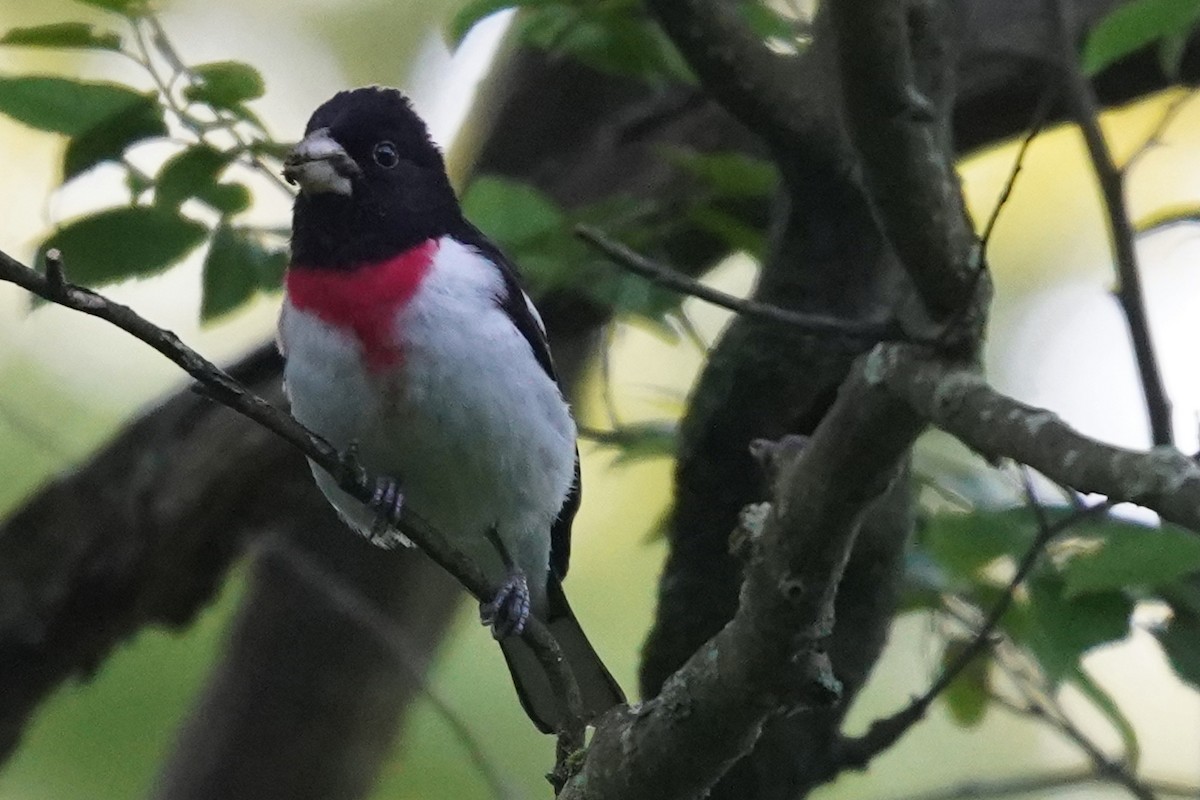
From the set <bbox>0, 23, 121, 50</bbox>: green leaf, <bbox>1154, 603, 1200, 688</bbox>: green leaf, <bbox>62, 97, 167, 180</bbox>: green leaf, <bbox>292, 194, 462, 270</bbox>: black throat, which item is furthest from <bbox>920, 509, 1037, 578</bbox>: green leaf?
<bbox>0, 23, 121, 50</bbox>: green leaf

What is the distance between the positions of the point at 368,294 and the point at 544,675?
3.03ft

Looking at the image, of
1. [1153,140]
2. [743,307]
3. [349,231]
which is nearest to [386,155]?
[349,231]

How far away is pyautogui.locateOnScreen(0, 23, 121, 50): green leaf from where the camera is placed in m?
3.21

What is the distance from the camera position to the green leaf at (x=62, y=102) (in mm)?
3219

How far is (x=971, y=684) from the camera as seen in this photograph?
4.20 m

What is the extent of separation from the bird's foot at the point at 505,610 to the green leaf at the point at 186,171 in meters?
1.06

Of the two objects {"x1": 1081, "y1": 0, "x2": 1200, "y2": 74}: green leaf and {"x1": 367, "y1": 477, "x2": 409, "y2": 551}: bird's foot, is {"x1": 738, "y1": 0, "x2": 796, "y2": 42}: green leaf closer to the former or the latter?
{"x1": 1081, "y1": 0, "x2": 1200, "y2": 74}: green leaf

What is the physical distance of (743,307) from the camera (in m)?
2.52

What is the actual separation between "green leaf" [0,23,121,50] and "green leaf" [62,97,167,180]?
0.44ft

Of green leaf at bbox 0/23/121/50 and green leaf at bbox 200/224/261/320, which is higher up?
green leaf at bbox 0/23/121/50

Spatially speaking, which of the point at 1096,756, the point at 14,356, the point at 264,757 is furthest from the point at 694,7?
the point at 14,356

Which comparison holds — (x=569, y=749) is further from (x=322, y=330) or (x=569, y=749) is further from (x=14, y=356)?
(x=14, y=356)

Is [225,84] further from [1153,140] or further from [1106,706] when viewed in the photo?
[1106,706]

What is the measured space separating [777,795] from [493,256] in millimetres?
1404
